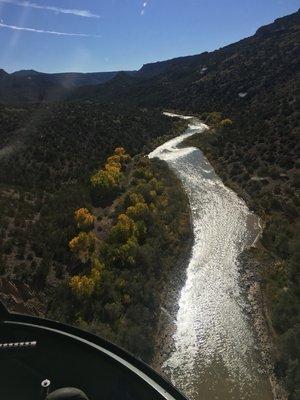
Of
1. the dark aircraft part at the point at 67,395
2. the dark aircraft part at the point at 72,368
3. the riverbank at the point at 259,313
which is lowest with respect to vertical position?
the riverbank at the point at 259,313

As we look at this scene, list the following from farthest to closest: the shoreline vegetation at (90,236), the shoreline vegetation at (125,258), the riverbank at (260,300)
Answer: the shoreline vegetation at (90,236), the shoreline vegetation at (125,258), the riverbank at (260,300)

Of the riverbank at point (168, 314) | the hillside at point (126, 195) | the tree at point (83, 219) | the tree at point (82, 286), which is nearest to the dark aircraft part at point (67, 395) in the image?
the hillside at point (126, 195)

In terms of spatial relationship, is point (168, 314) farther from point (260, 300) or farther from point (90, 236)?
point (90, 236)

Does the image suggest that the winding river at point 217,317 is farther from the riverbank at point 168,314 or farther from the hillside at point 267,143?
the hillside at point 267,143

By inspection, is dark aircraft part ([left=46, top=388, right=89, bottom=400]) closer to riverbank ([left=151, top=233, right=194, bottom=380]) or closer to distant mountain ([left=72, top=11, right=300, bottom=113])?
riverbank ([left=151, top=233, right=194, bottom=380])

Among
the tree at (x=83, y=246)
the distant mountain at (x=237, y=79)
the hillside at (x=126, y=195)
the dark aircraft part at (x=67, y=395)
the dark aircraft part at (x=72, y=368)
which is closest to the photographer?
the dark aircraft part at (x=67, y=395)

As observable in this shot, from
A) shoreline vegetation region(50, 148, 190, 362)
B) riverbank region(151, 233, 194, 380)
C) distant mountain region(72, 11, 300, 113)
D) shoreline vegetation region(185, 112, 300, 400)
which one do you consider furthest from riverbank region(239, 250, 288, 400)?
distant mountain region(72, 11, 300, 113)

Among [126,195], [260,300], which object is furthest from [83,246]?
[126,195]
